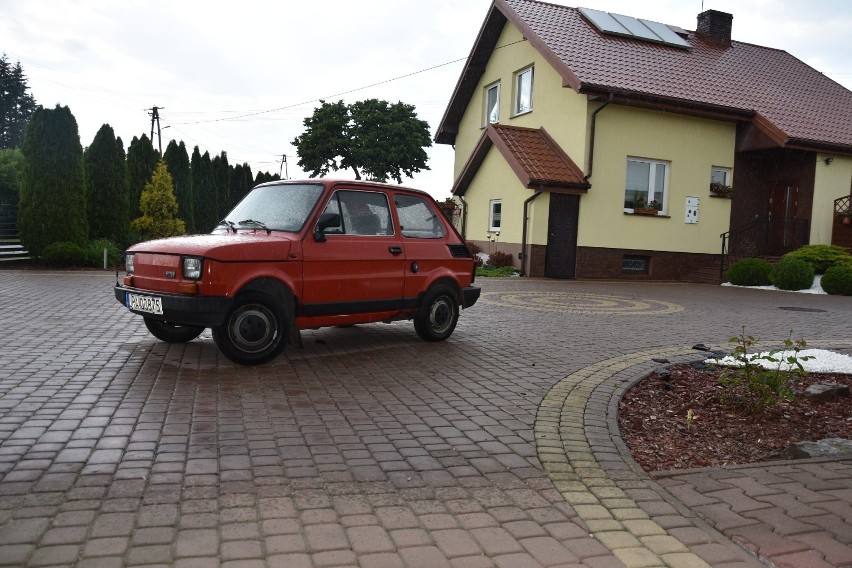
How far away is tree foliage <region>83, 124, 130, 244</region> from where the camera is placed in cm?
1991

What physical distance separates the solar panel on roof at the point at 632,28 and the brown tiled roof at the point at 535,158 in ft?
15.5

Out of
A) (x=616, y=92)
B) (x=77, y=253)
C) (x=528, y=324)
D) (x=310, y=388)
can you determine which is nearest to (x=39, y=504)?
(x=310, y=388)

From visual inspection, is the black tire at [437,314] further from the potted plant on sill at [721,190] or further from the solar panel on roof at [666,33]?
the solar panel on roof at [666,33]

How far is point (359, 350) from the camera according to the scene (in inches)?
298

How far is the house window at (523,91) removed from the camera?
75.3 feet

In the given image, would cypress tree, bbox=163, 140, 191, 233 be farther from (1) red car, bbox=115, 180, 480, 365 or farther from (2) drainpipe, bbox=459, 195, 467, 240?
(1) red car, bbox=115, 180, 480, 365

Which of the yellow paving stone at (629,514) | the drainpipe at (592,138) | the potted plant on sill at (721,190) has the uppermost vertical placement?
the drainpipe at (592,138)

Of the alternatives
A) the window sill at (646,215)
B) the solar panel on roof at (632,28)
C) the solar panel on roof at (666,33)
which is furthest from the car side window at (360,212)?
the solar panel on roof at (666,33)

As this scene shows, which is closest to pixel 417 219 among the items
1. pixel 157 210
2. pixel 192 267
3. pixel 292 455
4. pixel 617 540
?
pixel 192 267

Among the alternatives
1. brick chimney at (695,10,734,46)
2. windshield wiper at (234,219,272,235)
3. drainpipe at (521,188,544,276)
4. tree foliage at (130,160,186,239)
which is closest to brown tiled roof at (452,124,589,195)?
drainpipe at (521,188,544,276)

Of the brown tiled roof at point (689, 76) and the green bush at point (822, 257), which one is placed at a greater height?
the brown tiled roof at point (689, 76)

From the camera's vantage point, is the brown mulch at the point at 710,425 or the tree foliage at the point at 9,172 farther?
the tree foliage at the point at 9,172

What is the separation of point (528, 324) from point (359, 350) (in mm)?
3253

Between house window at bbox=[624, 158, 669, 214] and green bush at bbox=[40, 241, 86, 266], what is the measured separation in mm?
15387
